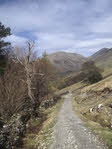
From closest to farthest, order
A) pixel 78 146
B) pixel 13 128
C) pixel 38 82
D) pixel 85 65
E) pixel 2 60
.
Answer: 1. pixel 78 146
2. pixel 13 128
3. pixel 38 82
4. pixel 2 60
5. pixel 85 65

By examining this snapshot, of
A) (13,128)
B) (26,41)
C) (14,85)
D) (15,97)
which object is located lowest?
(13,128)

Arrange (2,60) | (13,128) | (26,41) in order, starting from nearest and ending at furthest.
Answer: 1. (13,128)
2. (26,41)
3. (2,60)

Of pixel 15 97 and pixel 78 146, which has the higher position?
pixel 15 97

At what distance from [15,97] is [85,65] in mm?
64479

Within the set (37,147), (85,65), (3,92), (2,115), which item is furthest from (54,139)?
(85,65)

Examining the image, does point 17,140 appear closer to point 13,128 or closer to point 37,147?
point 13,128

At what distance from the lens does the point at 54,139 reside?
7707 millimetres

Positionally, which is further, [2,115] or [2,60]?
[2,60]

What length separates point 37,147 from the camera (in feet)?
24.2

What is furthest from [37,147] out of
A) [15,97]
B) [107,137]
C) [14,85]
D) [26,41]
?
[26,41]

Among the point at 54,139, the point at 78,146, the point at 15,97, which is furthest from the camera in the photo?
the point at 15,97

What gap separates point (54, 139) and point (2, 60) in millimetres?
14070

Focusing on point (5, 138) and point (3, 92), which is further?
point (3, 92)

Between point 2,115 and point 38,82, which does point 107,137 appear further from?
point 38,82
